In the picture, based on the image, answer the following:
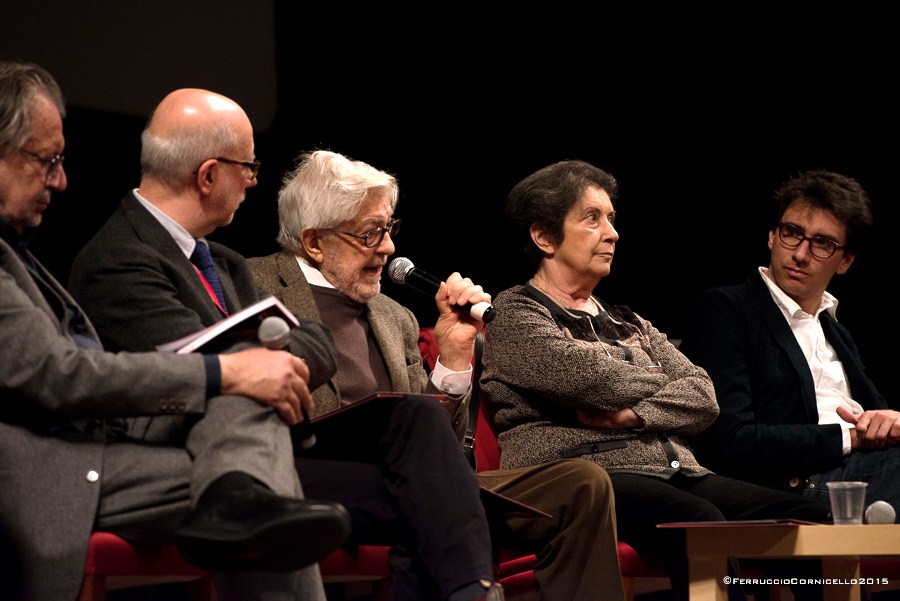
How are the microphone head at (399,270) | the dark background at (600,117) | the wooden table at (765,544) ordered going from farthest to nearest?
the dark background at (600,117) → the microphone head at (399,270) → the wooden table at (765,544)

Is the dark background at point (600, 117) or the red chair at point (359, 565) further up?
the dark background at point (600, 117)

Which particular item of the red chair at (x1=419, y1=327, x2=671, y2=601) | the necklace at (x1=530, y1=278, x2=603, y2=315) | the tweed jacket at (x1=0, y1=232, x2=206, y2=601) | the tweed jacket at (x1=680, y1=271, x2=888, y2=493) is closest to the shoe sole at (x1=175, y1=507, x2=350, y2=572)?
the tweed jacket at (x1=0, y1=232, x2=206, y2=601)

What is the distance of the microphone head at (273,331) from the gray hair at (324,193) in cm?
96

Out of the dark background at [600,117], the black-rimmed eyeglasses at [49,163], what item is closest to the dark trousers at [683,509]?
the dark background at [600,117]

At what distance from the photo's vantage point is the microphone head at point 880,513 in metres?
2.35

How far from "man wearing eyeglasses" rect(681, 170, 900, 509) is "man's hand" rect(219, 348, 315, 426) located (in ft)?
5.23

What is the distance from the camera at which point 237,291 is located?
2.33 meters

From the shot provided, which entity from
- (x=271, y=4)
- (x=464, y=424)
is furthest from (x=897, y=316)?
(x=271, y=4)

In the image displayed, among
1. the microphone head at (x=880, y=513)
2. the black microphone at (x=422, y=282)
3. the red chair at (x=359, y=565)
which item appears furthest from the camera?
the black microphone at (x=422, y=282)

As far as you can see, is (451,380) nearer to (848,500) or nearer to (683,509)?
(683,509)

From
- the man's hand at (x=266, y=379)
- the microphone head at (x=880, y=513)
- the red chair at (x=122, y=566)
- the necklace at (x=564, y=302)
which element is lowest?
the microphone head at (x=880, y=513)

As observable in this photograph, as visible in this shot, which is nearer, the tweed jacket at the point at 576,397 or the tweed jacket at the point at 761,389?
the tweed jacket at the point at 576,397

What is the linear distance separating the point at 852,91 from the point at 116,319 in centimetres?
306

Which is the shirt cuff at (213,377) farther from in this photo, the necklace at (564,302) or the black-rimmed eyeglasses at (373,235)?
the necklace at (564,302)
